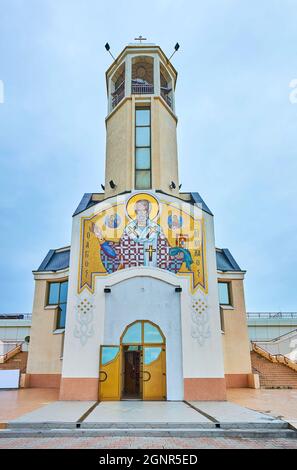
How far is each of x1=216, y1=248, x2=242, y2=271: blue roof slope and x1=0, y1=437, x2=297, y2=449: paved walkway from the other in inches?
558

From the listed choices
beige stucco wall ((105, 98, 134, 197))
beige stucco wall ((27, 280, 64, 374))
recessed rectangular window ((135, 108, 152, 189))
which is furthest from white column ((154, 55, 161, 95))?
beige stucco wall ((27, 280, 64, 374))

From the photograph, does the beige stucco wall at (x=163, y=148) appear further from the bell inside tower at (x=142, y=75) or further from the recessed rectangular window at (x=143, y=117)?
the bell inside tower at (x=142, y=75)

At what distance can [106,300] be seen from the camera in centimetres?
1414

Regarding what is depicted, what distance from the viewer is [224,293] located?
71.4 feet

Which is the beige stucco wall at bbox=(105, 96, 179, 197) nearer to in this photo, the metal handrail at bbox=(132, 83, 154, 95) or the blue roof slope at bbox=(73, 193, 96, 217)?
the metal handrail at bbox=(132, 83, 154, 95)

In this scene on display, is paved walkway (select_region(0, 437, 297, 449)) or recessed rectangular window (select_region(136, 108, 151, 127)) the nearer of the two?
paved walkway (select_region(0, 437, 297, 449))

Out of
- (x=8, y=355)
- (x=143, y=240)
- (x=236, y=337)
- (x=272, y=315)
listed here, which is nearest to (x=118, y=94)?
(x=143, y=240)

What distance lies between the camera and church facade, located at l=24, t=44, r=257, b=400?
13.3 meters

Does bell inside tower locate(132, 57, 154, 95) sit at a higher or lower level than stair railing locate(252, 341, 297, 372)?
higher

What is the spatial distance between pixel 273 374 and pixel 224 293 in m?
5.35

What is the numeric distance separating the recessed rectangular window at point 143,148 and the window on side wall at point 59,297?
25.4ft

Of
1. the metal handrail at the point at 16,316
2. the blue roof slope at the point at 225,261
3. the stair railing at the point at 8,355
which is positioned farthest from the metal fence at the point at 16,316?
the blue roof slope at the point at 225,261

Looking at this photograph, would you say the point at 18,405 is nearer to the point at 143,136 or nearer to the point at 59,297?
the point at 59,297
